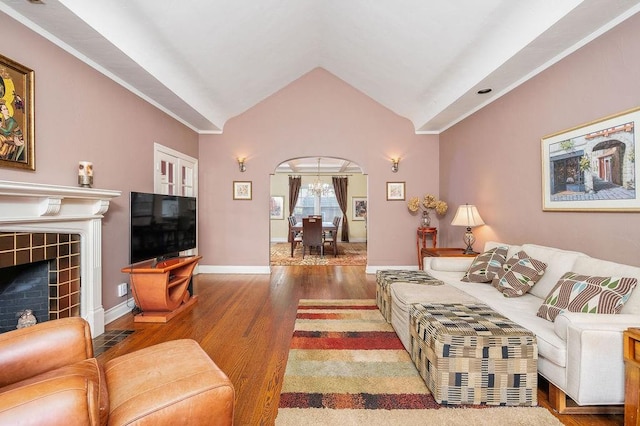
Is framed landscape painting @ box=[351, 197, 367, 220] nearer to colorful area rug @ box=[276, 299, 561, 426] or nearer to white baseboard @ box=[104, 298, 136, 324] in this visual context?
colorful area rug @ box=[276, 299, 561, 426]

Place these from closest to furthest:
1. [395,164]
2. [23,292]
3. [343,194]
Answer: [23,292] < [395,164] < [343,194]

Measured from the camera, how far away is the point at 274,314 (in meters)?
3.24

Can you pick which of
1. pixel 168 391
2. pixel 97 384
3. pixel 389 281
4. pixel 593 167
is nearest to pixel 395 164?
pixel 389 281

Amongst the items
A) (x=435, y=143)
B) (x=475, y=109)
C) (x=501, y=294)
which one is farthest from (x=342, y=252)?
(x=501, y=294)

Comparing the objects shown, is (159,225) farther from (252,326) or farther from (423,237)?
(423,237)

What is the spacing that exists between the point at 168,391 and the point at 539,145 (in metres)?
3.55

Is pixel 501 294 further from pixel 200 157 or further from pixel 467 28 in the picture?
pixel 200 157

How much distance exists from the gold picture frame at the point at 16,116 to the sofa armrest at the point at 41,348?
140 centimetres

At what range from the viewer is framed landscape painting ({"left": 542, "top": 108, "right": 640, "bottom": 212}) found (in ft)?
6.84

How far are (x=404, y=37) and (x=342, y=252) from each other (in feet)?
17.6

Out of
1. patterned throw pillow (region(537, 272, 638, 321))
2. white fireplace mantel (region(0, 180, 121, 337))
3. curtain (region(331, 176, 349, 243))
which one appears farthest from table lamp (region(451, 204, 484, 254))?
curtain (region(331, 176, 349, 243))

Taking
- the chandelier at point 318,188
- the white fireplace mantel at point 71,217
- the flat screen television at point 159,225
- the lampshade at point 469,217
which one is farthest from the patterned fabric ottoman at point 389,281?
the chandelier at point 318,188

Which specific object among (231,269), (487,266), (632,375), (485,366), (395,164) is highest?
(395,164)

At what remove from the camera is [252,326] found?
9.55 ft
